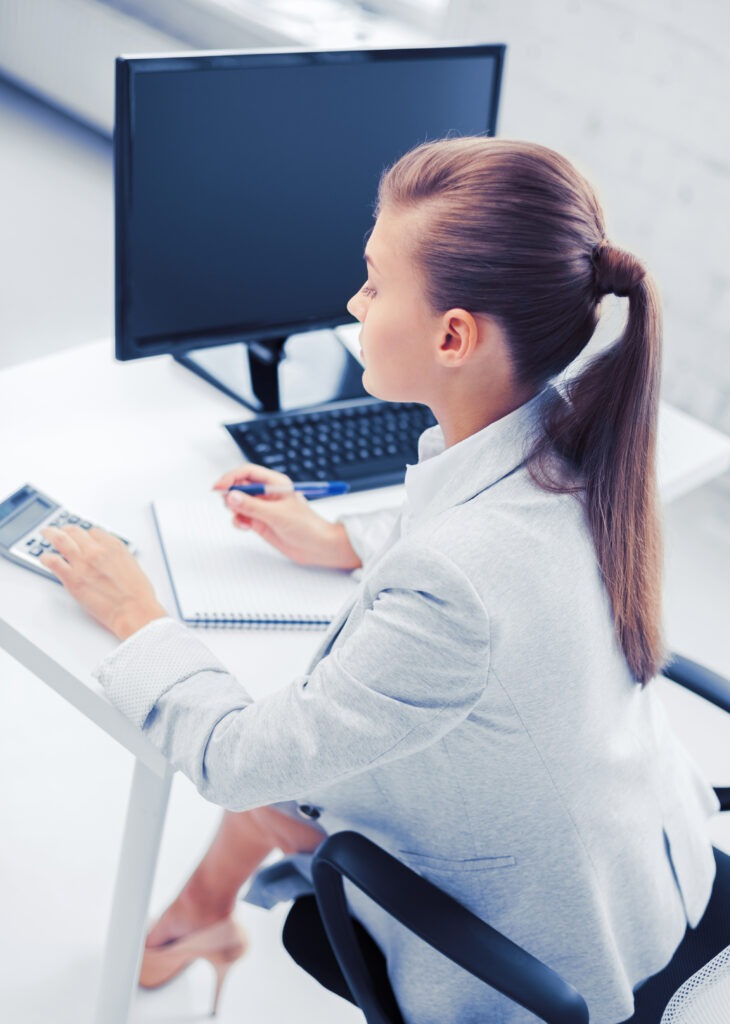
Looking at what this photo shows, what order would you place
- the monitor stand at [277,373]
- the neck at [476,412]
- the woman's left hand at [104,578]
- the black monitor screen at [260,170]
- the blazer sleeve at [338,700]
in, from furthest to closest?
the monitor stand at [277,373], the black monitor screen at [260,170], the woman's left hand at [104,578], the neck at [476,412], the blazer sleeve at [338,700]

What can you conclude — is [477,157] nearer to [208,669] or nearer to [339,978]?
[208,669]

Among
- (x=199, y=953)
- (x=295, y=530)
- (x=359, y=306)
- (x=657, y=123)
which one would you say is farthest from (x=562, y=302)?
(x=657, y=123)

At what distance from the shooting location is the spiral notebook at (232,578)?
124cm

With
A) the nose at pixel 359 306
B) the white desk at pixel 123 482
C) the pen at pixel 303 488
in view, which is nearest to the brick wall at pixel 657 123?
the white desk at pixel 123 482

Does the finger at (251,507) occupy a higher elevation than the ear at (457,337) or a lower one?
lower

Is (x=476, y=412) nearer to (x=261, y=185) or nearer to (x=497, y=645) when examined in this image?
(x=497, y=645)

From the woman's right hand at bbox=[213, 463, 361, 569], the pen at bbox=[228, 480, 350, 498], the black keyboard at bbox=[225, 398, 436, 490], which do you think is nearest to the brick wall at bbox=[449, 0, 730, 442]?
the black keyboard at bbox=[225, 398, 436, 490]

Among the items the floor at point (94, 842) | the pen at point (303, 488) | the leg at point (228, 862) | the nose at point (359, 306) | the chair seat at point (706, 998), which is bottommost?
the floor at point (94, 842)

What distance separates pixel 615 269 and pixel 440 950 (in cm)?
60

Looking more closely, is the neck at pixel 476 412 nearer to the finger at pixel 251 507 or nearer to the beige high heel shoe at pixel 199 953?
the finger at pixel 251 507

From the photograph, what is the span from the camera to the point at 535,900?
1054mm

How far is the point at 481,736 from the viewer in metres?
0.98

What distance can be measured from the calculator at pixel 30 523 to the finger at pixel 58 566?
0.9 inches

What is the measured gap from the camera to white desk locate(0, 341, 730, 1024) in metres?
1.16
